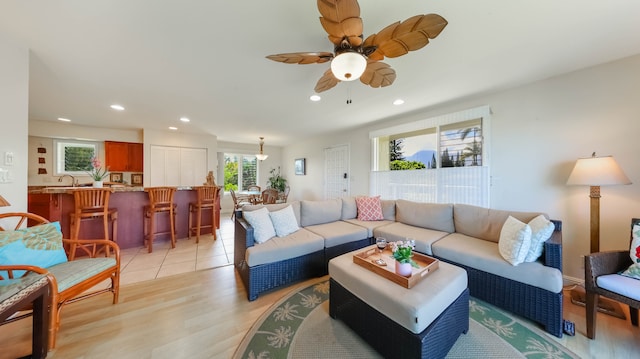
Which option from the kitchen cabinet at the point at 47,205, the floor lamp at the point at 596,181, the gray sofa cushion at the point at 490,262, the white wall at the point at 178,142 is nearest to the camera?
the gray sofa cushion at the point at 490,262

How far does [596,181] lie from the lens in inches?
76.4

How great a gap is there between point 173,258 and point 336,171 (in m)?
3.85

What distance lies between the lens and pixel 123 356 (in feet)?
4.64

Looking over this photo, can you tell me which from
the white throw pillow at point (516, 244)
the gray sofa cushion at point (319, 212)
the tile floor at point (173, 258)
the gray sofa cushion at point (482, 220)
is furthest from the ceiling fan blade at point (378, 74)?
the tile floor at point (173, 258)

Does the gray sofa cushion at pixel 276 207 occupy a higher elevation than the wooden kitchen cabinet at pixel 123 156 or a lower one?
lower

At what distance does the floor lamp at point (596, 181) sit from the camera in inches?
74.6

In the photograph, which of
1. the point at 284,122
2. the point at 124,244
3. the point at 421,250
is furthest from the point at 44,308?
the point at 284,122

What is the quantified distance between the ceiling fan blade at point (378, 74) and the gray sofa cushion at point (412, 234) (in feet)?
5.97

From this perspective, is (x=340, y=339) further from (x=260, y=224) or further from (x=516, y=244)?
(x=516, y=244)

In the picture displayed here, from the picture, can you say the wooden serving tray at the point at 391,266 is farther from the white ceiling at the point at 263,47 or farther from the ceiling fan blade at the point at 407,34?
the white ceiling at the point at 263,47

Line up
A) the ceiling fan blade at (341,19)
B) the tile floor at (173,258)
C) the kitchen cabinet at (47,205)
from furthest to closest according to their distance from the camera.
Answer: the kitchen cabinet at (47,205) < the tile floor at (173,258) < the ceiling fan blade at (341,19)

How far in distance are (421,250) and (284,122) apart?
3430 mm

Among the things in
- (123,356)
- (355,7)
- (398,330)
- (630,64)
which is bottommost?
(123,356)

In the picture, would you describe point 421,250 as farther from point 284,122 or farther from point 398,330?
point 284,122
